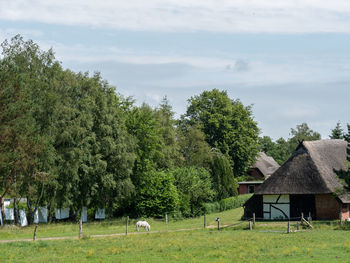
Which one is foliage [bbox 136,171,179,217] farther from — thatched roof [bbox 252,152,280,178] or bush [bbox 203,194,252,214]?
thatched roof [bbox 252,152,280,178]

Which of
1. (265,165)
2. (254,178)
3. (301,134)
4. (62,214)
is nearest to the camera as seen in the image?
(62,214)

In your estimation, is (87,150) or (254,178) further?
(254,178)

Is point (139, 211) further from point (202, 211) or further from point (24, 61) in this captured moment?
point (24, 61)

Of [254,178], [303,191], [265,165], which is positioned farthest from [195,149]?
[265,165]

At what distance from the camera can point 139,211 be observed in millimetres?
52250

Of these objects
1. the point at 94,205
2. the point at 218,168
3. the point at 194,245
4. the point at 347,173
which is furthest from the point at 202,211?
the point at 194,245

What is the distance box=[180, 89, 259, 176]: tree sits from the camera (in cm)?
7688

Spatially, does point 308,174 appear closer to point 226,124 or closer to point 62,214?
point 62,214

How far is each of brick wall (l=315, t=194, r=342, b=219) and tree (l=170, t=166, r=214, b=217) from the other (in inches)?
583

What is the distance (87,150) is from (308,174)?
20.9 metres

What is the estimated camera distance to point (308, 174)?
4816 cm

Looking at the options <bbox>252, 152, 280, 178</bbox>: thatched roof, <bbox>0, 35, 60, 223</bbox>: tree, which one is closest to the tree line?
<bbox>0, 35, 60, 223</bbox>: tree

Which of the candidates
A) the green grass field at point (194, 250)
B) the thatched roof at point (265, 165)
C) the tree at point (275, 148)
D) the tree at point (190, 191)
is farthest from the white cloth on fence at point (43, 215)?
the tree at point (275, 148)

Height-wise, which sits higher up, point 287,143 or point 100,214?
point 287,143
